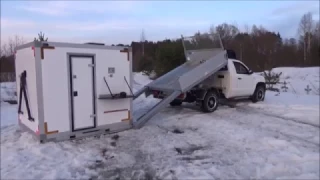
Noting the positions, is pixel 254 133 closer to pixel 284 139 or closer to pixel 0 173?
pixel 284 139

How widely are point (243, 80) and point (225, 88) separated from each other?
1.11m

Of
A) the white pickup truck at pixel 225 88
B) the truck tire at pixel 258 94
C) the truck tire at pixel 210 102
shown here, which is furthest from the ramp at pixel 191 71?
the truck tire at pixel 258 94

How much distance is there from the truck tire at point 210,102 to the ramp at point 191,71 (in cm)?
74

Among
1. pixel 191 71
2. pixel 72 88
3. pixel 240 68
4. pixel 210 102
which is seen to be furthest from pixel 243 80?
pixel 72 88

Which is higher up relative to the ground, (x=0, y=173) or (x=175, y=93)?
(x=175, y=93)

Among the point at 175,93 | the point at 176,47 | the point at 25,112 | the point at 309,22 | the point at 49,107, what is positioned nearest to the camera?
the point at 49,107

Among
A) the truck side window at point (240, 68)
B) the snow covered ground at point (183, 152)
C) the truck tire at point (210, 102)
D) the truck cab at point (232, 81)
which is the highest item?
the truck side window at point (240, 68)

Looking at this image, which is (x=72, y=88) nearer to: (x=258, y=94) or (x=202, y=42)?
(x=202, y=42)

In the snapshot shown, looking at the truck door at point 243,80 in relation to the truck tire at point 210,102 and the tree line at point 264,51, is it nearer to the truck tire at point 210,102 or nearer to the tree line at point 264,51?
the truck tire at point 210,102

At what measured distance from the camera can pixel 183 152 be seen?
6.39 meters

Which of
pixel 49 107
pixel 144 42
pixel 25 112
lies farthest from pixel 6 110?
pixel 144 42

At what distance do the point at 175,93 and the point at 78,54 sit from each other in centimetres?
376

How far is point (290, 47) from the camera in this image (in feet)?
166

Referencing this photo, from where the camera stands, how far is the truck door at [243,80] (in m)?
11.8
